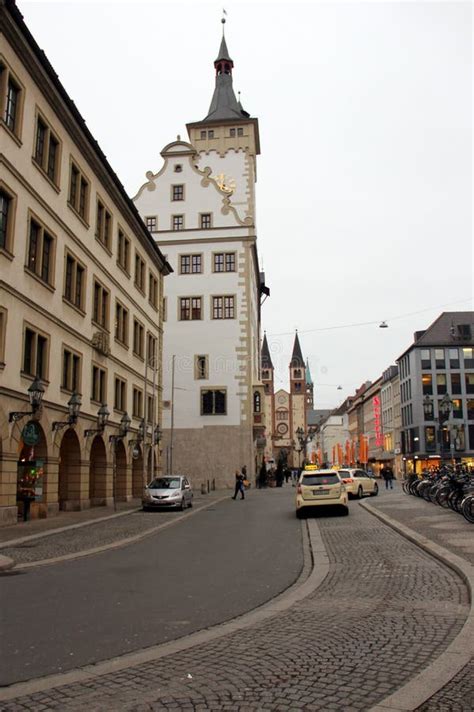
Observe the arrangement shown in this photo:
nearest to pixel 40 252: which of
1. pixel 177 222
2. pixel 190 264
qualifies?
pixel 190 264

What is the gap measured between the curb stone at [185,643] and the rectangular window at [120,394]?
73.3 ft

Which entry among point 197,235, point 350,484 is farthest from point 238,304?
point 350,484

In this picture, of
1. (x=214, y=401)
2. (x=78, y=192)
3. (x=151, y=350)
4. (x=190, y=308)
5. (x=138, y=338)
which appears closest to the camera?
(x=78, y=192)

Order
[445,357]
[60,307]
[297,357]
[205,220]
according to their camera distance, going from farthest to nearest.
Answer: [297,357], [445,357], [205,220], [60,307]

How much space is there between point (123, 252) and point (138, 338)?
520 centimetres

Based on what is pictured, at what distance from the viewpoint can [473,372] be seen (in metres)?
89.0

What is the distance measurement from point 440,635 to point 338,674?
1649mm

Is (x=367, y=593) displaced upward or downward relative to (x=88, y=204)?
downward

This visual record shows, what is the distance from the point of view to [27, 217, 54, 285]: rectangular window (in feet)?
76.4

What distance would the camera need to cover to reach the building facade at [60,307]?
2127 centimetres

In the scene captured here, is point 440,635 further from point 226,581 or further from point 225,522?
point 225,522

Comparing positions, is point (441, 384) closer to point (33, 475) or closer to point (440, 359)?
point (440, 359)

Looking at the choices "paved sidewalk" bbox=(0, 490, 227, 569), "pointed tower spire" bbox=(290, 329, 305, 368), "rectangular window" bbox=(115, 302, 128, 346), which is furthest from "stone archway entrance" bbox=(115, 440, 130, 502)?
"pointed tower spire" bbox=(290, 329, 305, 368)

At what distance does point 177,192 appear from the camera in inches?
2195
